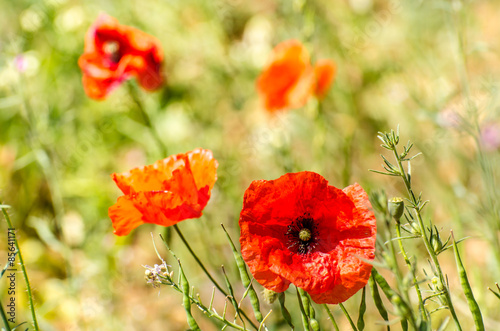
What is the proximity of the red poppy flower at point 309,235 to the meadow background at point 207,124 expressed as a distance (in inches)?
32.3

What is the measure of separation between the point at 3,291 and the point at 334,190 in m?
1.71

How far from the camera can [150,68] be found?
1.71 metres

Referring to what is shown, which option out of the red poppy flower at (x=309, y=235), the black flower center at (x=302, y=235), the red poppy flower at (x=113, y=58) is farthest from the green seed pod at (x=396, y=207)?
the red poppy flower at (x=113, y=58)

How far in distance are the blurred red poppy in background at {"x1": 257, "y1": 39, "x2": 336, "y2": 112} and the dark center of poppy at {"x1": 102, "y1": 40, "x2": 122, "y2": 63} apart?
76cm

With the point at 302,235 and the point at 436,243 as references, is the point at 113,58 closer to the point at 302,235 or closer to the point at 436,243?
the point at 302,235

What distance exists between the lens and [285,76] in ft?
7.73

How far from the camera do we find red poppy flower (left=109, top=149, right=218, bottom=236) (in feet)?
2.73

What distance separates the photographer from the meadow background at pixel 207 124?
6.54ft

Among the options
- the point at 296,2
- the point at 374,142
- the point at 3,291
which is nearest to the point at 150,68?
the point at 296,2

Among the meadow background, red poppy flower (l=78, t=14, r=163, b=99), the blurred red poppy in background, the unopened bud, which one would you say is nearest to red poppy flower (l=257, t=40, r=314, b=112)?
the blurred red poppy in background

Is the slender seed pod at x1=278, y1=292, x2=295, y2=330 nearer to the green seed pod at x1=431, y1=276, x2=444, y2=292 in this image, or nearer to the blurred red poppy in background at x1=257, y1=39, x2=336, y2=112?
the green seed pod at x1=431, y1=276, x2=444, y2=292

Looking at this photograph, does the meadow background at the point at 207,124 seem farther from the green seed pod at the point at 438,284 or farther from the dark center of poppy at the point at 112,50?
the green seed pod at the point at 438,284

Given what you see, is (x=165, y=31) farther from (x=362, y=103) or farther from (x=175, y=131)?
(x=362, y=103)

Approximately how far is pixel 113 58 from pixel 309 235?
3.86ft
